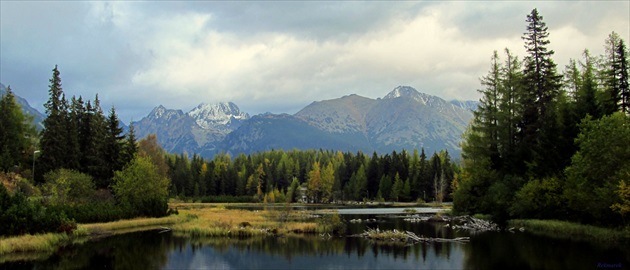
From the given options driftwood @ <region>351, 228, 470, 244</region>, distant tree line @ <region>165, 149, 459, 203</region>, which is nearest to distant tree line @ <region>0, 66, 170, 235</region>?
driftwood @ <region>351, 228, 470, 244</region>

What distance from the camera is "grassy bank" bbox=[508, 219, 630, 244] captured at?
45.9 metres

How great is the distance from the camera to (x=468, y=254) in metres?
42.6

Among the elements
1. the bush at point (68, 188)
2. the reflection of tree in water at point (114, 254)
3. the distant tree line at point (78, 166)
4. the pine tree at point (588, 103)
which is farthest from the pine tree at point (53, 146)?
the pine tree at point (588, 103)

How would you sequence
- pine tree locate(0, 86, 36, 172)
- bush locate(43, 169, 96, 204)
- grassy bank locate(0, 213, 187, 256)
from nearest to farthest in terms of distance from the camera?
1. grassy bank locate(0, 213, 187, 256)
2. bush locate(43, 169, 96, 204)
3. pine tree locate(0, 86, 36, 172)

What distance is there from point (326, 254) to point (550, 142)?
33871 millimetres

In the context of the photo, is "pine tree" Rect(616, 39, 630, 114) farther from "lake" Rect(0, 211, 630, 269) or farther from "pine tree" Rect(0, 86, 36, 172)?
"pine tree" Rect(0, 86, 36, 172)

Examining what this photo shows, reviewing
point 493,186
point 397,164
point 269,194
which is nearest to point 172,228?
point 493,186

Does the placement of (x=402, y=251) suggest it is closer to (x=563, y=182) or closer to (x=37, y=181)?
(x=563, y=182)

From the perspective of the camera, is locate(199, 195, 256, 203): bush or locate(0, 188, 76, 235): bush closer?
locate(0, 188, 76, 235): bush

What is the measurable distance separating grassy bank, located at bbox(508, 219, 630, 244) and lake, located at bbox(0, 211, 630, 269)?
2892 mm

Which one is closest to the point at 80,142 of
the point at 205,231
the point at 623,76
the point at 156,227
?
the point at 156,227

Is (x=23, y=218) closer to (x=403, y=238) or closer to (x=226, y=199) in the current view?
(x=403, y=238)

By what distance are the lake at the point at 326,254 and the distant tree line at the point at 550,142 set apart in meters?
6.68

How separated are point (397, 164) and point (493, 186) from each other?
105484 millimetres
